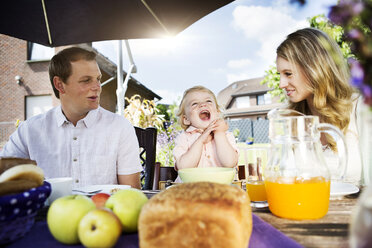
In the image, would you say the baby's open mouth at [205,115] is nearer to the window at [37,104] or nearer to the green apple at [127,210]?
the green apple at [127,210]

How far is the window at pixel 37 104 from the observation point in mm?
13359

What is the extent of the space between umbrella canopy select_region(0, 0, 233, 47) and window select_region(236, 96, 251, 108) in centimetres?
3813

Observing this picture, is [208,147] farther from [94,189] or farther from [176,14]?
[94,189]

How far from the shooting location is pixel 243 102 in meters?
40.1

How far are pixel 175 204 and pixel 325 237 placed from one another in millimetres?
428

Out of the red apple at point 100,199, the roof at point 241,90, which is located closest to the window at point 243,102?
the roof at point 241,90

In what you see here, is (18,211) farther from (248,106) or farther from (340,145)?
(248,106)

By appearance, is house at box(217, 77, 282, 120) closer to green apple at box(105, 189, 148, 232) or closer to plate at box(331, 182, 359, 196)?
plate at box(331, 182, 359, 196)

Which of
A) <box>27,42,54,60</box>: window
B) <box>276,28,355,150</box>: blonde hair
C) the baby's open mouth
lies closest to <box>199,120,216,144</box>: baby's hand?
the baby's open mouth

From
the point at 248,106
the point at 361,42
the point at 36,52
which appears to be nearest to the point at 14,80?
the point at 36,52

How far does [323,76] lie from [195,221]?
200 cm

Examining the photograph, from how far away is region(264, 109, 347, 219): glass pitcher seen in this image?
0.92 meters

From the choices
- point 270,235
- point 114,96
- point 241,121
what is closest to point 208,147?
point 270,235

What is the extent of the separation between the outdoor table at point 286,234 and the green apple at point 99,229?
69 millimetres
